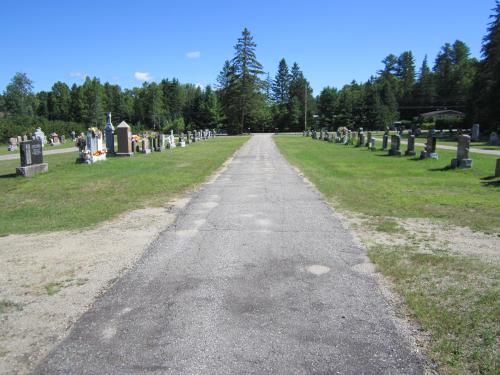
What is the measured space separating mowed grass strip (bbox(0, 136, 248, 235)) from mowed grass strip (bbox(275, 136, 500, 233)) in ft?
15.4

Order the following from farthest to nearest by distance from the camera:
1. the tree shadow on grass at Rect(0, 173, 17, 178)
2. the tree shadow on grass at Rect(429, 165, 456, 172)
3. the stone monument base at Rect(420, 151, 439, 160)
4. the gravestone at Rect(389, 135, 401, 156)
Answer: the gravestone at Rect(389, 135, 401, 156), the stone monument base at Rect(420, 151, 439, 160), the tree shadow on grass at Rect(429, 165, 456, 172), the tree shadow on grass at Rect(0, 173, 17, 178)

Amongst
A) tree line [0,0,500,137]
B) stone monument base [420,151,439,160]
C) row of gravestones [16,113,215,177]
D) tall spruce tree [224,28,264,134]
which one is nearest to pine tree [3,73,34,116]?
tree line [0,0,500,137]

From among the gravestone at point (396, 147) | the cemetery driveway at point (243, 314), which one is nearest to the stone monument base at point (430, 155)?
the gravestone at point (396, 147)

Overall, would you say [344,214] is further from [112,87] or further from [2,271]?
[112,87]

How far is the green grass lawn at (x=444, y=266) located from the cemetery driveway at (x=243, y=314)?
12.9 inches

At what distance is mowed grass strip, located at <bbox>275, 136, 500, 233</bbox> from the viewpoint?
8.80 meters

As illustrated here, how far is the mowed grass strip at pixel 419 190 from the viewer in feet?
28.9

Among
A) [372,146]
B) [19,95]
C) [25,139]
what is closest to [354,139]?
[372,146]

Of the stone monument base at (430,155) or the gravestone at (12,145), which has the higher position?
the gravestone at (12,145)

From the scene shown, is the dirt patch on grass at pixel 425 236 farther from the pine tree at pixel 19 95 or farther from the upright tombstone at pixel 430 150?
the pine tree at pixel 19 95

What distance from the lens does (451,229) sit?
7.51 meters

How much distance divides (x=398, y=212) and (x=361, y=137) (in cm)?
2494

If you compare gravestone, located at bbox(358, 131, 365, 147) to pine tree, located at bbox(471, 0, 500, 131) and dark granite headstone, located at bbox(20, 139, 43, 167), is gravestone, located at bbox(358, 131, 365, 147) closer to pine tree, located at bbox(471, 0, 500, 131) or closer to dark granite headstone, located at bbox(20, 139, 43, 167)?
pine tree, located at bbox(471, 0, 500, 131)

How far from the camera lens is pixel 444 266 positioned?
5.46m
